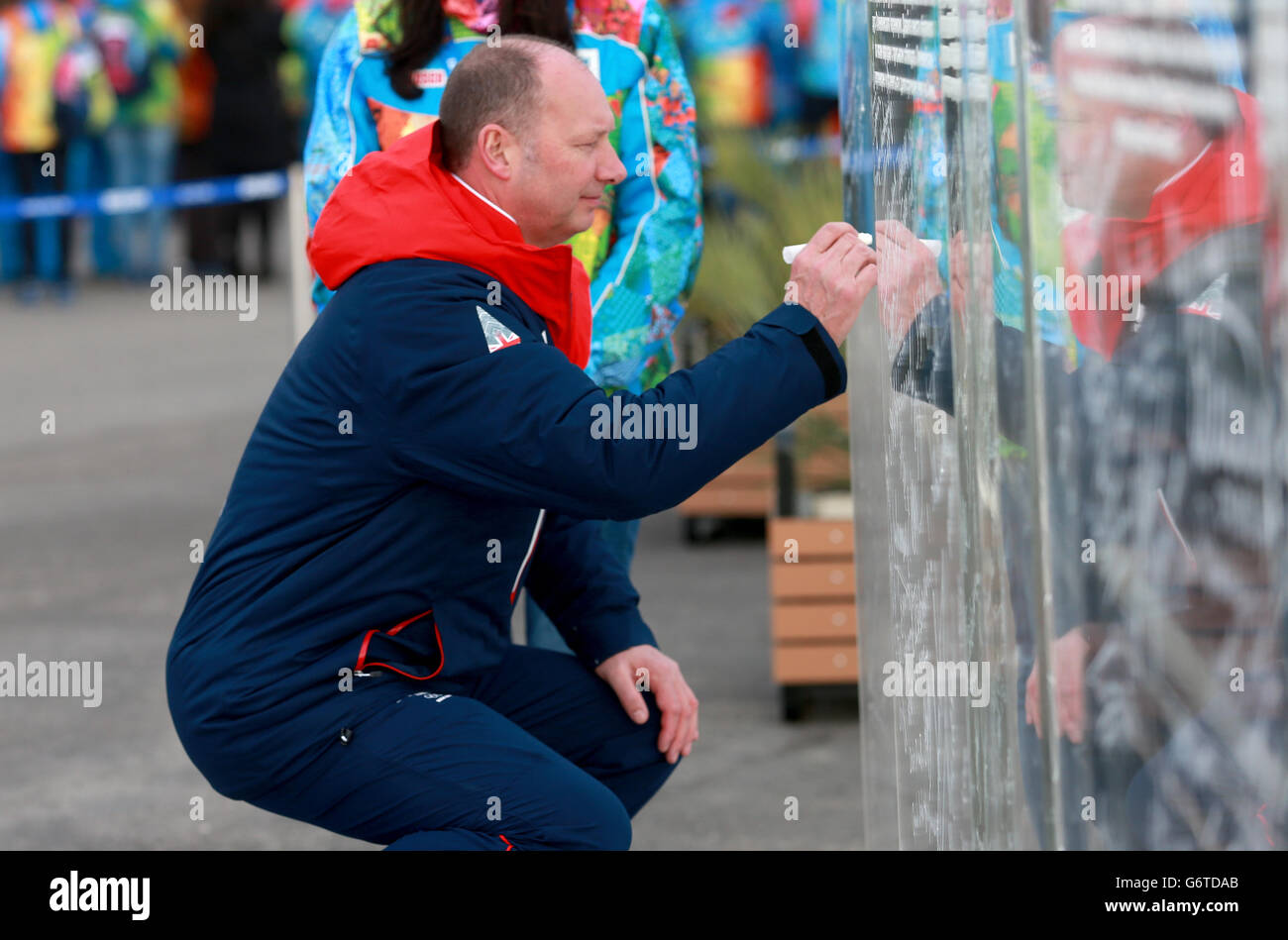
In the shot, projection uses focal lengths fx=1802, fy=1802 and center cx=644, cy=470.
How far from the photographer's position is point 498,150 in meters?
2.29

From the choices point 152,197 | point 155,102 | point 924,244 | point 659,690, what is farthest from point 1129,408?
point 155,102

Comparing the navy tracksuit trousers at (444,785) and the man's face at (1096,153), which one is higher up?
the man's face at (1096,153)

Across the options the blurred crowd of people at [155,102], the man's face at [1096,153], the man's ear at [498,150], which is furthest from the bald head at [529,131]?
the blurred crowd of people at [155,102]

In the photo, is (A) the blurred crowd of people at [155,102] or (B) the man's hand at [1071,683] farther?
(A) the blurred crowd of people at [155,102]

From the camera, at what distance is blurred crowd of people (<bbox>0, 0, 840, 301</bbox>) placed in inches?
508

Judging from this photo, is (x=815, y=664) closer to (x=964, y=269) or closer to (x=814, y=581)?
(x=814, y=581)

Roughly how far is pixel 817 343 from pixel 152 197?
356 inches

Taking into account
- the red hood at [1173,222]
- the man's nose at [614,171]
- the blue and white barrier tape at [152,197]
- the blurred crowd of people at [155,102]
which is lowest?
the red hood at [1173,222]

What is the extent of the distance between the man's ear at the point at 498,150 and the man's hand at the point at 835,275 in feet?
1.32

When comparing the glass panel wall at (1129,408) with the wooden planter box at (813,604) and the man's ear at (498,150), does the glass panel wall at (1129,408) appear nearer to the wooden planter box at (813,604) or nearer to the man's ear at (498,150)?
the man's ear at (498,150)

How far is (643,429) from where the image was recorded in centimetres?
212

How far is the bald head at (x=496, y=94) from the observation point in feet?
7.51
